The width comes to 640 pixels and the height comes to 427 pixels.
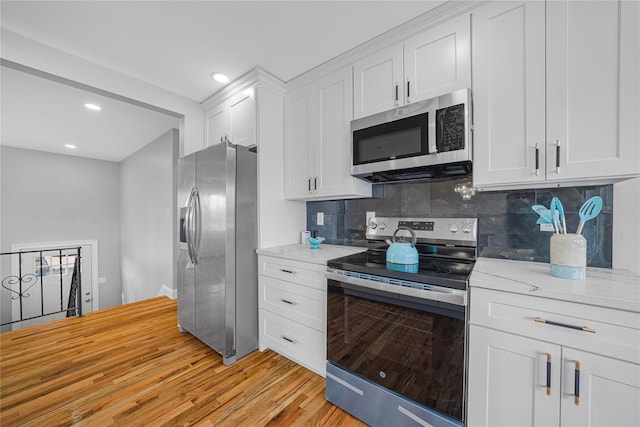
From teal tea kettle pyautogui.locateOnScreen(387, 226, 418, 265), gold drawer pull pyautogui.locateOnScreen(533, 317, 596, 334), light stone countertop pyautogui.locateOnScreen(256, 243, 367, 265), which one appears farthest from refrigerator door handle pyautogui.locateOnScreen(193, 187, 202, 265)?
gold drawer pull pyautogui.locateOnScreen(533, 317, 596, 334)

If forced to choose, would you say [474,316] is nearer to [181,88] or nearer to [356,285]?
[356,285]

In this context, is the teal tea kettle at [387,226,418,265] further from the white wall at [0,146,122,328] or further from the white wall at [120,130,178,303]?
the white wall at [0,146,122,328]

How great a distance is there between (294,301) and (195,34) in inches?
83.3

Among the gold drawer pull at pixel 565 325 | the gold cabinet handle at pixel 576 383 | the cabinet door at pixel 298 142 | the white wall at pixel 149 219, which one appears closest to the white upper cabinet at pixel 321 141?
the cabinet door at pixel 298 142

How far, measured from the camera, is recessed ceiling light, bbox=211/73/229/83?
2.29 metres

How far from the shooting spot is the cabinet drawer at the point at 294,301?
1.77 metres

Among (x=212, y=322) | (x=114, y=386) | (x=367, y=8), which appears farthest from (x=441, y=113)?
(x=114, y=386)

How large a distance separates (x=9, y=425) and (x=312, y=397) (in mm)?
1770

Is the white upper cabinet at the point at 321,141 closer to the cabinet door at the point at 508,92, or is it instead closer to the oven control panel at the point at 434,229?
the oven control panel at the point at 434,229

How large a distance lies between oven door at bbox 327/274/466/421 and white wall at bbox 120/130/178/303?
3.05 meters

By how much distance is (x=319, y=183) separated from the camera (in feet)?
7.11

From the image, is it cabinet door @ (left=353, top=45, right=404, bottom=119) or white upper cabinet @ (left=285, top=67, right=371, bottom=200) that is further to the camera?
white upper cabinet @ (left=285, top=67, right=371, bottom=200)

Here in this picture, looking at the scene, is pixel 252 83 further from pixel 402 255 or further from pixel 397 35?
pixel 402 255

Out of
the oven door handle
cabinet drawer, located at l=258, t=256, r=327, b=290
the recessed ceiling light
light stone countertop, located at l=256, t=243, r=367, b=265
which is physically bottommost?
cabinet drawer, located at l=258, t=256, r=327, b=290
